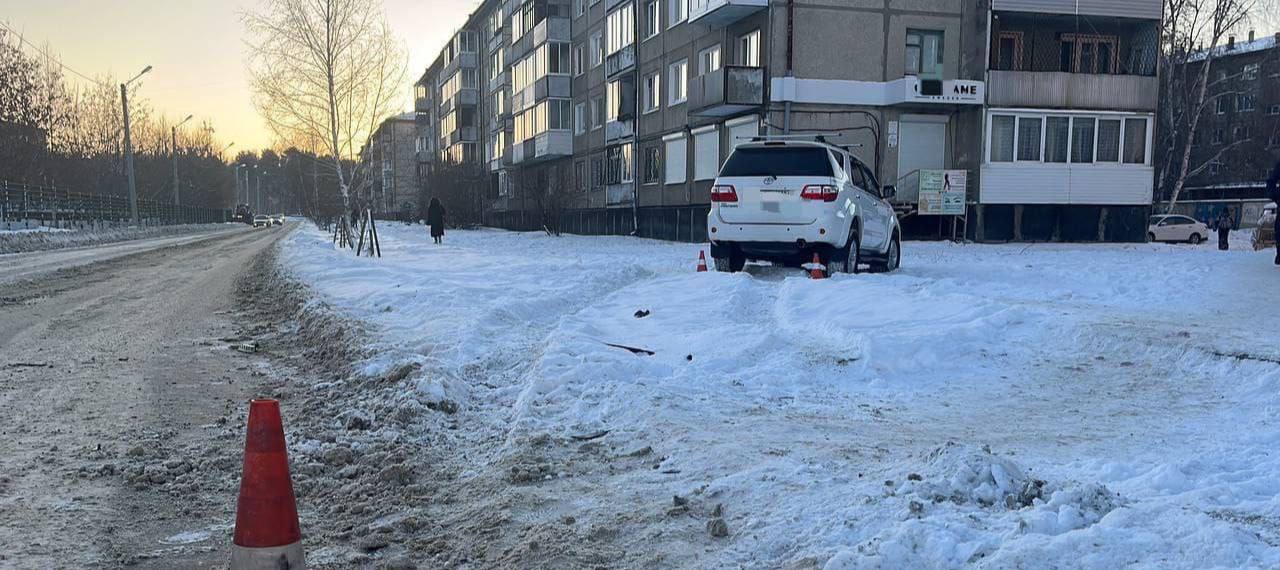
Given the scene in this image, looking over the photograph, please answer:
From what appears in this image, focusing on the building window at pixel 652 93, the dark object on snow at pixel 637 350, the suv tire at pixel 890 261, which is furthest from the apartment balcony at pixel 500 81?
the dark object on snow at pixel 637 350

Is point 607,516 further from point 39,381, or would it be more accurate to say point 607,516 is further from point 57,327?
point 57,327

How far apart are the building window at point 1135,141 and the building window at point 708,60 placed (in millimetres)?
12086

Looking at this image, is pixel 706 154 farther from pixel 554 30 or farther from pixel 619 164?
pixel 554 30

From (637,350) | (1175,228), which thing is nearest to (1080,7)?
(1175,228)

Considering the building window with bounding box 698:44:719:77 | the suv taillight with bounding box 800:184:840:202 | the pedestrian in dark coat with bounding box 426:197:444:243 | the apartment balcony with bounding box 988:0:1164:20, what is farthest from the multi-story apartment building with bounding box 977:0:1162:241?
the pedestrian in dark coat with bounding box 426:197:444:243

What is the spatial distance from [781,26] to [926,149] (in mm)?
5648

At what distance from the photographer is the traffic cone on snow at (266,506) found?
2617mm

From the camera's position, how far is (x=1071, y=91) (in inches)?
941

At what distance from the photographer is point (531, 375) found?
18.6 feet

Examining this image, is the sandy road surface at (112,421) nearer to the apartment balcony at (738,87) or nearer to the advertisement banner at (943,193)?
the apartment balcony at (738,87)

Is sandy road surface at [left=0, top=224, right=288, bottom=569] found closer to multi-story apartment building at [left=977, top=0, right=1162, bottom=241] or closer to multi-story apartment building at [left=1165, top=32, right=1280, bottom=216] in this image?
multi-story apartment building at [left=977, top=0, right=1162, bottom=241]

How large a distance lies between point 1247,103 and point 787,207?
60.8 m

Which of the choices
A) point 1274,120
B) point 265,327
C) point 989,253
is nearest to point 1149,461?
point 265,327

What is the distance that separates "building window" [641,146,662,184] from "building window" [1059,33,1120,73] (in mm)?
13156
